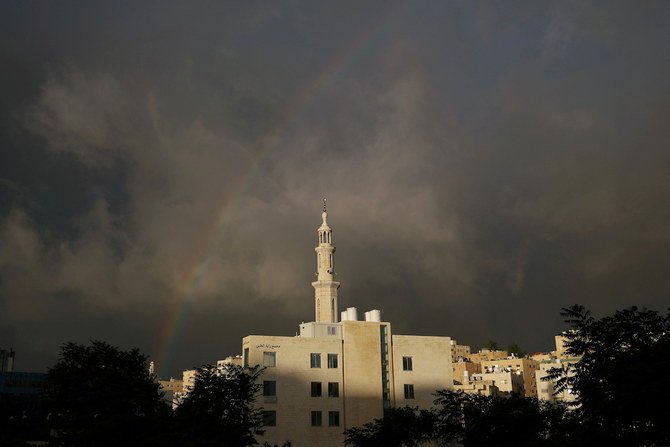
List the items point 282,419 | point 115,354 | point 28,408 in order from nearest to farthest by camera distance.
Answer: point 115,354 < point 282,419 < point 28,408

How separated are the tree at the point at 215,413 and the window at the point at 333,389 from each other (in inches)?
1098

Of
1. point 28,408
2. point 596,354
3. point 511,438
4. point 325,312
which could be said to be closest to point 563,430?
point 511,438

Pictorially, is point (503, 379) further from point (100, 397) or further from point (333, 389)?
point (100, 397)

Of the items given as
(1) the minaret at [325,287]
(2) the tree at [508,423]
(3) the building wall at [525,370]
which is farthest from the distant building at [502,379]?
(2) the tree at [508,423]

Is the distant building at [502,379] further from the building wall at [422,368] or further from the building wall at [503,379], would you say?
the building wall at [422,368]

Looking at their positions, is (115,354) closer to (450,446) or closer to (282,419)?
(282,419)

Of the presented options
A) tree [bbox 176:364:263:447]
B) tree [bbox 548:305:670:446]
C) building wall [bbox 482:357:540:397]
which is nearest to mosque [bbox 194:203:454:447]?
tree [bbox 176:364:263:447]

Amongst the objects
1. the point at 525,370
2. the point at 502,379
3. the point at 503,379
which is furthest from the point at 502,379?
the point at 525,370

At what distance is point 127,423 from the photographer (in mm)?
52406

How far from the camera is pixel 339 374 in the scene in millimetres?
94688

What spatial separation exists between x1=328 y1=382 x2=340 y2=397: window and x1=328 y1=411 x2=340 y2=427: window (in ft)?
7.18

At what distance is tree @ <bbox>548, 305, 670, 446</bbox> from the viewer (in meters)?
39.9

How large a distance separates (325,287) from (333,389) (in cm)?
2332

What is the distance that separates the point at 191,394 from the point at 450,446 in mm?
42974
